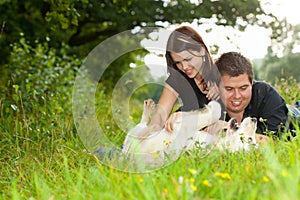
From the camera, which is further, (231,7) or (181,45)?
(231,7)

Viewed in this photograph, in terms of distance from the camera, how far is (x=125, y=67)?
1371 centimetres

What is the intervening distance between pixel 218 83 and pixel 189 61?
30 centimetres

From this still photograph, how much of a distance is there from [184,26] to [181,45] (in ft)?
0.72

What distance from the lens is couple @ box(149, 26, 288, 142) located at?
3531mm

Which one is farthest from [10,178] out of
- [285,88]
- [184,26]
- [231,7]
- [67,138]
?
[231,7]

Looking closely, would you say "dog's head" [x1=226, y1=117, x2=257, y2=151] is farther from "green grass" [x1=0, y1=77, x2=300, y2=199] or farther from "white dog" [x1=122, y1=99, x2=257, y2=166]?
"green grass" [x1=0, y1=77, x2=300, y2=199]

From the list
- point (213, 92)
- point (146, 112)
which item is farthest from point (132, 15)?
point (146, 112)

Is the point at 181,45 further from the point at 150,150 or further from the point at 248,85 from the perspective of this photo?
the point at 150,150

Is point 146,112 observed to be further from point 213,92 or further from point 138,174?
point 138,174

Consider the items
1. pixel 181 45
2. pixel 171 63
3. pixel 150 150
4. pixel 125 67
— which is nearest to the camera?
pixel 150 150

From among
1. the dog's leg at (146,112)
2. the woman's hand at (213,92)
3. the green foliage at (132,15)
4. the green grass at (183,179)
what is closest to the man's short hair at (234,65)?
the woman's hand at (213,92)

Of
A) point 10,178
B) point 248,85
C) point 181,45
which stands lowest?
point 10,178

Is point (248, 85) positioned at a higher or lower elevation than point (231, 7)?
lower

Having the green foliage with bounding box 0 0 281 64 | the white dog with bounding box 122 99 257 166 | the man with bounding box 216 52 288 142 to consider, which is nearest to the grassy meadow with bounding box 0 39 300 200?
the white dog with bounding box 122 99 257 166
